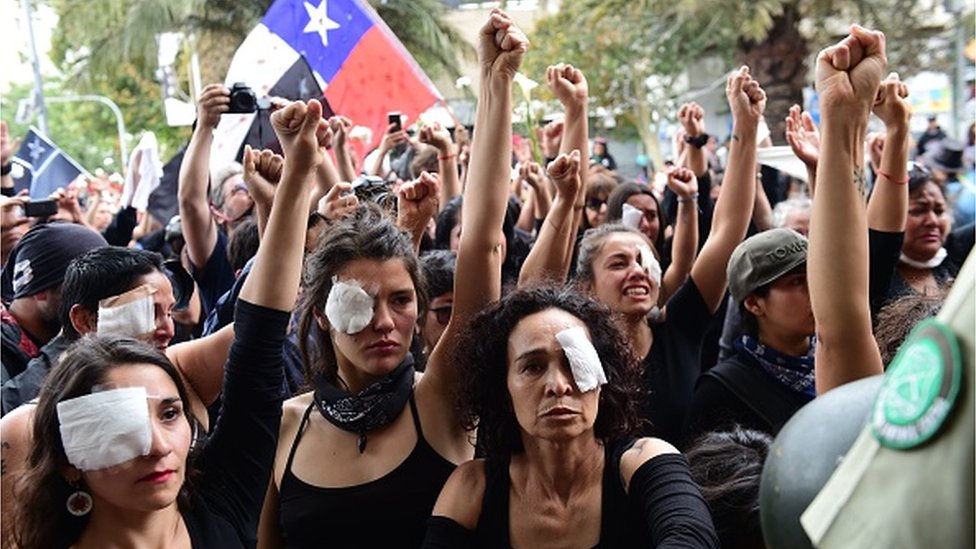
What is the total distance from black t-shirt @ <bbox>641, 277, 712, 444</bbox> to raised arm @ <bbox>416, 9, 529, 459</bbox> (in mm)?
783

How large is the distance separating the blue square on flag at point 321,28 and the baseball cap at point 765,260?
373 cm

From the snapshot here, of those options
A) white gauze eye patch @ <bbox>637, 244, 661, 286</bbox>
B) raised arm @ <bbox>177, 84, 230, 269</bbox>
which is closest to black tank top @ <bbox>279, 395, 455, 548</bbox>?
white gauze eye patch @ <bbox>637, 244, 661, 286</bbox>

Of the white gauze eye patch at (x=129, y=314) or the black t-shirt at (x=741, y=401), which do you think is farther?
the black t-shirt at (x=741, y=401)

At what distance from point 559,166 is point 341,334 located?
0.94 m

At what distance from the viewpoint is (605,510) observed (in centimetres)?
277

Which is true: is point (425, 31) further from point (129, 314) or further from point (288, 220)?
point (288, 220)

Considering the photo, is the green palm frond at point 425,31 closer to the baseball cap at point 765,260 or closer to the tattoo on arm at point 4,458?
the baseball cap at point 765,260

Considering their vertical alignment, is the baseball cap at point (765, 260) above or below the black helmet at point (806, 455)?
below

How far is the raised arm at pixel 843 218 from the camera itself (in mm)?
2324

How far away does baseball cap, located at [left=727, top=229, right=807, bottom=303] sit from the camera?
12.7ft

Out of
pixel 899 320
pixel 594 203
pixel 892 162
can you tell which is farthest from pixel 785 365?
pixel 594 203

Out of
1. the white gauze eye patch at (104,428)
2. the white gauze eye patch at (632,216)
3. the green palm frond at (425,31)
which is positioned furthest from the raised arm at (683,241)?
the green palm frond at (425,31)

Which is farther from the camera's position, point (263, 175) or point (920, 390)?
point (263, 175)

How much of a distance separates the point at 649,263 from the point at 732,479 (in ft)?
5.12
